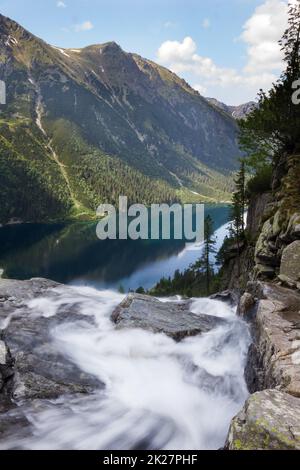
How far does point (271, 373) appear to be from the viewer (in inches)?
595

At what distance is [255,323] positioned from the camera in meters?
19.9

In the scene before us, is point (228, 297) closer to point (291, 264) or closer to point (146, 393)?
point (291, 264)

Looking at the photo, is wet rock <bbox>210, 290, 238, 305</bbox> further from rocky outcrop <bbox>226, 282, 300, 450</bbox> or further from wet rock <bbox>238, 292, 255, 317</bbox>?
wet rock <bbox>238, 292, 255, 317</bbox>

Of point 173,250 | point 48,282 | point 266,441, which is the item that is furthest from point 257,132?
point 173,250

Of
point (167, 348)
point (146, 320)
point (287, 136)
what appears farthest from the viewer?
point (287, 136)

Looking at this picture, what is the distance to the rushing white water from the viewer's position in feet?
52.5

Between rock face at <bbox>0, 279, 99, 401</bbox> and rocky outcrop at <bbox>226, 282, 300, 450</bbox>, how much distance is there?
9.39 metres

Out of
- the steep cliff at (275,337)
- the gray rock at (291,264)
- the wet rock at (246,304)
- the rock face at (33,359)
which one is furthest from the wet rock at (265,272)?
the rock face at (33,359)

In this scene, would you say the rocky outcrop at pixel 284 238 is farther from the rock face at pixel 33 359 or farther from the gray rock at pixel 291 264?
the rock face at pixel 33 359

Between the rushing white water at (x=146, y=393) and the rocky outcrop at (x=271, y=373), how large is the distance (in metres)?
2.20

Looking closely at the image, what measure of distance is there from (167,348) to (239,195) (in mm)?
42230

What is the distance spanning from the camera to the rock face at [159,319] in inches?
1037

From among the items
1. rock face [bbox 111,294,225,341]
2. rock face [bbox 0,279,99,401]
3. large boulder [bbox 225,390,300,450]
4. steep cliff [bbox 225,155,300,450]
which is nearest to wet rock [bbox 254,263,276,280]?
steep cliff [bbox 225,155,300,450]
